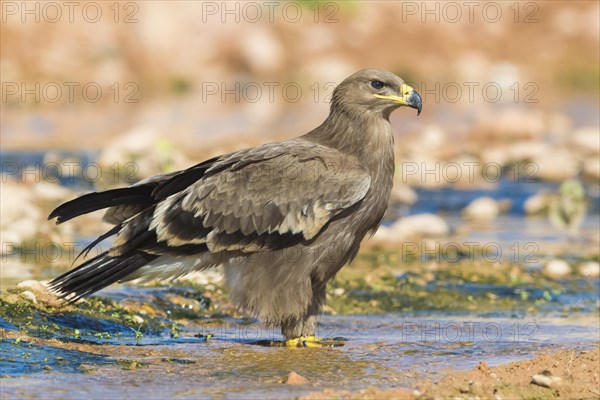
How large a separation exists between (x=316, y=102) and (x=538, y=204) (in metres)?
11.1

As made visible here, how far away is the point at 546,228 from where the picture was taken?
13758 millimetres

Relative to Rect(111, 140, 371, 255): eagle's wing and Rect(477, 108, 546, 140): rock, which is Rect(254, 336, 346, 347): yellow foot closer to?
Rect(111, 140, 371, 255): eagle's wing

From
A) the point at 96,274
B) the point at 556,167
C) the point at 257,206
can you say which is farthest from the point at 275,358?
the point at 556,167

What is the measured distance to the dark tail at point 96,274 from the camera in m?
7.47

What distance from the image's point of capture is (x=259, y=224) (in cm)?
771

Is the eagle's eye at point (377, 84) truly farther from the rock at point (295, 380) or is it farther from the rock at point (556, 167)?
the rock at point (556, 167)

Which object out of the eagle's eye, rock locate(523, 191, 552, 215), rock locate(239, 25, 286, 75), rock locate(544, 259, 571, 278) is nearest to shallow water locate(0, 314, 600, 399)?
the eagle's eye

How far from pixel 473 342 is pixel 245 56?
20.4 m

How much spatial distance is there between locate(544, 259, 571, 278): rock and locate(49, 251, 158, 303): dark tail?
453 cm

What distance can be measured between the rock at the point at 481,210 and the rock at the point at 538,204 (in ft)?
1.32

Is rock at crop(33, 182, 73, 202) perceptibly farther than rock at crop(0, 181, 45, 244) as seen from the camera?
Yes

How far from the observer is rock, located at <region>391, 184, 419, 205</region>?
15406 millimetres

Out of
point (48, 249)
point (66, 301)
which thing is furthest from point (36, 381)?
point (48, 249)

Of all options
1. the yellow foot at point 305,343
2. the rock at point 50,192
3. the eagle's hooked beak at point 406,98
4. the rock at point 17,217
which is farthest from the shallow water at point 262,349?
the rock at point 50,192
